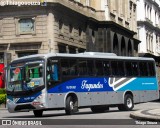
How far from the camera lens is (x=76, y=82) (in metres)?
27.2

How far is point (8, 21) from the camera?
1866 inches

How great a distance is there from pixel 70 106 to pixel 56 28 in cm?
2091

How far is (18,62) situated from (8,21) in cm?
2190

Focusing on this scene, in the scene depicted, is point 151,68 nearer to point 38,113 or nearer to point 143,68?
point 143,68

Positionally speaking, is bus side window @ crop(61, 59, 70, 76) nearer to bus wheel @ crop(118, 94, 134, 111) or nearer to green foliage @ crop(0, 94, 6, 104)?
bus wheel @ crop(118, 94, 134, 111)

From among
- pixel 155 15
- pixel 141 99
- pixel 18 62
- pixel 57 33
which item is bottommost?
pixel 141 99

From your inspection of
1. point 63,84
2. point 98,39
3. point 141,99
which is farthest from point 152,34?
point 63,84

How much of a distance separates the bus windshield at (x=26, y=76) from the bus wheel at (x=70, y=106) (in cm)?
203

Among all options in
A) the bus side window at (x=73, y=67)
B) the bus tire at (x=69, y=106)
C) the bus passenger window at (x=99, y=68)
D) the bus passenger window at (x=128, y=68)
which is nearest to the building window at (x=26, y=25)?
the bus passenger window at (x=128, y=68)

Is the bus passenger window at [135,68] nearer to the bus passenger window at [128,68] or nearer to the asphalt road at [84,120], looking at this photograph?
the bus passenger window at [128,68]

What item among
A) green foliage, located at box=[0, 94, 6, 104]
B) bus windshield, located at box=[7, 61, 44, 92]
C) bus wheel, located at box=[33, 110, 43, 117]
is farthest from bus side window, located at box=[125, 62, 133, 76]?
green foliage, located at box=[0, 94, 6, 104]

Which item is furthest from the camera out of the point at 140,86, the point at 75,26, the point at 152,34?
the point at 152,34

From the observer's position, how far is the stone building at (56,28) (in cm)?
4638

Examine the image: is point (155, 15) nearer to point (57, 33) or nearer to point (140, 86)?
point (57, 33)
